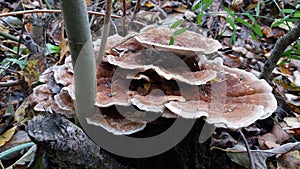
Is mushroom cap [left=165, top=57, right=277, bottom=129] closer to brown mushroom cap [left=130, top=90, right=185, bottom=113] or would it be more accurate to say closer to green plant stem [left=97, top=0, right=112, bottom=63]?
brown mushroom cap [left=130, top=90, right=185, bottom=113]

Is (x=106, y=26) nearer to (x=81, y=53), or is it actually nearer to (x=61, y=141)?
(x=81, y=53)

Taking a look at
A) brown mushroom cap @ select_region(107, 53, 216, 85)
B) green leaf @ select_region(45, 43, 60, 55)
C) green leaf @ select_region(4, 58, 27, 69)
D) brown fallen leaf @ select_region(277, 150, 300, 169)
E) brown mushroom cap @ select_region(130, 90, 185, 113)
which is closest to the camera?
brown mushroom cap @ select_region(130, 90, 185, 113)

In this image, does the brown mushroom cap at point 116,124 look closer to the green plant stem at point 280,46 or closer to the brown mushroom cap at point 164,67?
the brown mushroom cap at point 164,67

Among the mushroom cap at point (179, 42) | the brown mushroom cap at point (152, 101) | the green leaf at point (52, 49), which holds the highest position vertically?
the mushroom cap at point (179, 42)

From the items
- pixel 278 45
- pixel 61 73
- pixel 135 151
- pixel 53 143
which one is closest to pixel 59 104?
pixel 61 73

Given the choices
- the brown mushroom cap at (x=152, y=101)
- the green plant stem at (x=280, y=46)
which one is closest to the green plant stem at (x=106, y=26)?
the brown mushroom cap at (x=152, y=101)

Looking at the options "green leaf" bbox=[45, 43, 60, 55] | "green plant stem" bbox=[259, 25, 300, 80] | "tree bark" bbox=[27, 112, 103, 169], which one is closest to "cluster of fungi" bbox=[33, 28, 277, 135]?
"tree bark" bbox=[27, 112, 103, 169]
